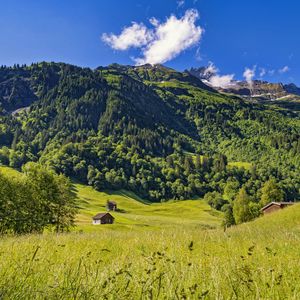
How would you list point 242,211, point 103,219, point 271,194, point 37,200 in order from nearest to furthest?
point 37,200, point 242,211, point 271,194, point 103,219

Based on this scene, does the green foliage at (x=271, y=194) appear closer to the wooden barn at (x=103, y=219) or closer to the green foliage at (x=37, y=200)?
the wooden barn at (x=103, y=219)

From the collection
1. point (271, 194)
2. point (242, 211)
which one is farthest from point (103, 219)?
point (271, 194)

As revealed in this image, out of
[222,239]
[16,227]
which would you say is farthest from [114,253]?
[16,227]

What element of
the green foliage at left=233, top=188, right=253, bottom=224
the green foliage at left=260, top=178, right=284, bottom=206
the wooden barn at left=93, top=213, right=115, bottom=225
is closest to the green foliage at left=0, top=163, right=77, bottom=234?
the green foliage at left=233, top=188, right=253, bottom=224

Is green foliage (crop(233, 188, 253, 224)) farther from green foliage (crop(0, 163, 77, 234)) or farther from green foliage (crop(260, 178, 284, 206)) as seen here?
green foliage (crop(0, 163, 77, 234))

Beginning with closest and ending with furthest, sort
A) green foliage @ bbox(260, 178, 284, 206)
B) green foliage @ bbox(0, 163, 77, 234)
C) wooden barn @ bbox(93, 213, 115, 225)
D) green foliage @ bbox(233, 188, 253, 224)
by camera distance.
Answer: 1. green foliage @ bbox(0, 163, 77, 234)
2. green foliage @ bbox(233, 188, 253, 224)
3. green foliage @ bbox(260, 178, 284, 206)
4. wooden barn @ bbox(93, 213, 115, 225)

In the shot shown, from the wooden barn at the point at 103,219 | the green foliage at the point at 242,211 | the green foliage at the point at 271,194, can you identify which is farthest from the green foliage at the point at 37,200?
the wooden barn at the point at 103,219

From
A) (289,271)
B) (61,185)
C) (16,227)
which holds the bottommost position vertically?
(16,227)

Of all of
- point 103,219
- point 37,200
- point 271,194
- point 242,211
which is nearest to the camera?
point 37,200

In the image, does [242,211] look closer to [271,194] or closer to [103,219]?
[271,194]

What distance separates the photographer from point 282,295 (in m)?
4.27

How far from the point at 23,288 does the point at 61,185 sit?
223ft

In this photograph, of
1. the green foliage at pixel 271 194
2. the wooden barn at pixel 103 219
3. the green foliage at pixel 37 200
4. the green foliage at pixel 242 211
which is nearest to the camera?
the green foliage at pixel 37 200

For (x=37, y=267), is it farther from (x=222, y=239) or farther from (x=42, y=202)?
(x=42, y=202)
